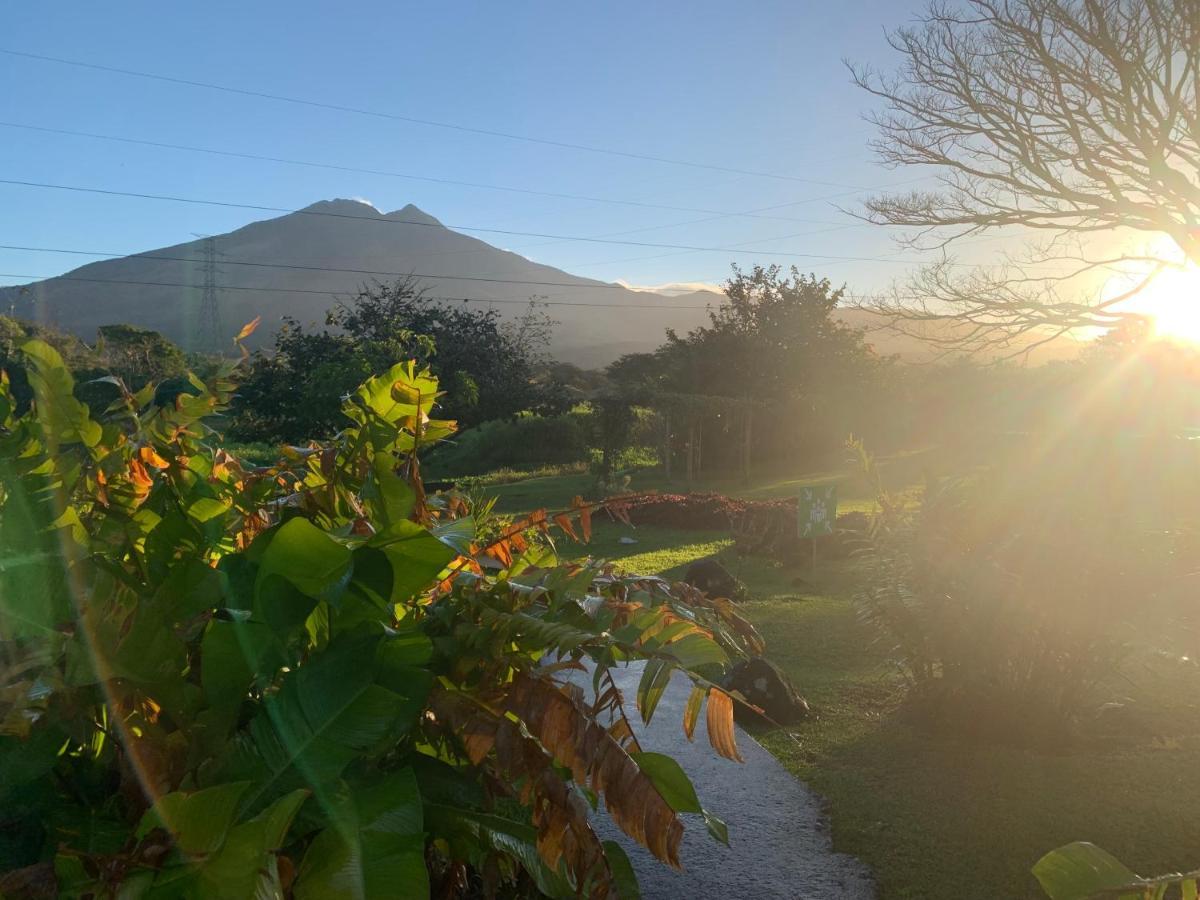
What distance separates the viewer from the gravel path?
3752 mm

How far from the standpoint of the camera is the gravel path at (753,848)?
3.75 m

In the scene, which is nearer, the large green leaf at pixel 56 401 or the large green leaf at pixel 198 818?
the large green leaf at pixel 198 818

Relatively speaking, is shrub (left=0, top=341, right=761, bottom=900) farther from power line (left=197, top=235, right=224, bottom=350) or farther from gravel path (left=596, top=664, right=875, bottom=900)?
power line (left=197, top=235, right=224, bottom=350)

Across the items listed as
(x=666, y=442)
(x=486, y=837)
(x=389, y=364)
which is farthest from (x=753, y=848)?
(x=389, y=364)

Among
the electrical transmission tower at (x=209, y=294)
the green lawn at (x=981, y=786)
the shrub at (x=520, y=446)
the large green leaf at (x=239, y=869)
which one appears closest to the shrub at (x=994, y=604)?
the green lawn at (x=981, y=786)

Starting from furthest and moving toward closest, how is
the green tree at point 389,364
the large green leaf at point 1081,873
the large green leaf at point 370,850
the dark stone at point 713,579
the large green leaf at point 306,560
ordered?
1. the green tree at point 389,364
2. the dark stone at point 713,579
3. the large green leaf at point 306,560
4. the large green leaf at point 370,850
5. the large green leaf at point 1081,873

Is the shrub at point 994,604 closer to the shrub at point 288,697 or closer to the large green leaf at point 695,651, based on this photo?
the shrub at point 288,697


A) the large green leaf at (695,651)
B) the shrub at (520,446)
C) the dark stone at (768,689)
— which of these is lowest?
the shrub at (520,446)

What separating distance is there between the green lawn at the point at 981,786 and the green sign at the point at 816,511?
3693 mm

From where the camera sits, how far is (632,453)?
30422mm

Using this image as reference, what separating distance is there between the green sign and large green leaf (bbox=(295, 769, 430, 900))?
33.2ft

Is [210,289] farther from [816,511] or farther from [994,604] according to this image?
[994,604]

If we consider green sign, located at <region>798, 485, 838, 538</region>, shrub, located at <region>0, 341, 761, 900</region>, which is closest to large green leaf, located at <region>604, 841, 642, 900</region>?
shrub, located at <region>0, 341, 761, 900</region>

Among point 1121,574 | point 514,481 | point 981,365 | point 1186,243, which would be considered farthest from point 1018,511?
point 981,365
